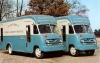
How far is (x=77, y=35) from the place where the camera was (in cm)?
1908

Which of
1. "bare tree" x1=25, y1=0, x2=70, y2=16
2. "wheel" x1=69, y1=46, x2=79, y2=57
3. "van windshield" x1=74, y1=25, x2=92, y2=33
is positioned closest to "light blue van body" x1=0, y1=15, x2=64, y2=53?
"wheel" x1=69, y1=46, x2=79, y2=57

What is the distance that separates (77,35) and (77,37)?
16 centimetres

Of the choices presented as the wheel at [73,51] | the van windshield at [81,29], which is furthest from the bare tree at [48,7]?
the wheel at [73,51]

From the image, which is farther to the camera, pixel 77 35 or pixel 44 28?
pixel 77 35

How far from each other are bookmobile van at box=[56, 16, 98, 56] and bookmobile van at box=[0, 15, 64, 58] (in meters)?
1.21

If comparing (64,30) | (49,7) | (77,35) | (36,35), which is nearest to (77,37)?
(77,35)

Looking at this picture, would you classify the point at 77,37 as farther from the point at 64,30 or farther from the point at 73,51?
the point at 64,30

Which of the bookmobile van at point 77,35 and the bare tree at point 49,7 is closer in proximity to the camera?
the bookmobile van at point 77,35

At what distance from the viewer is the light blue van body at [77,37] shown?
18.9 m

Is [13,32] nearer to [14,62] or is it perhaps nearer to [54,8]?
[14,62]

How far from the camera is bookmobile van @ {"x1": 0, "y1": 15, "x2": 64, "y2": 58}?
1797 centimetres

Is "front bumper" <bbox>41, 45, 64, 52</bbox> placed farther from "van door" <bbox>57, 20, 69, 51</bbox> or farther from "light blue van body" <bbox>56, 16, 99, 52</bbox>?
"van door" <bbox>57, 20, 69, 51</bbox>

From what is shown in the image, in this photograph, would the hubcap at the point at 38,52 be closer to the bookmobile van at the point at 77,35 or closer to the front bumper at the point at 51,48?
the front bumper at the point at 51,48

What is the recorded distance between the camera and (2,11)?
5016cm
